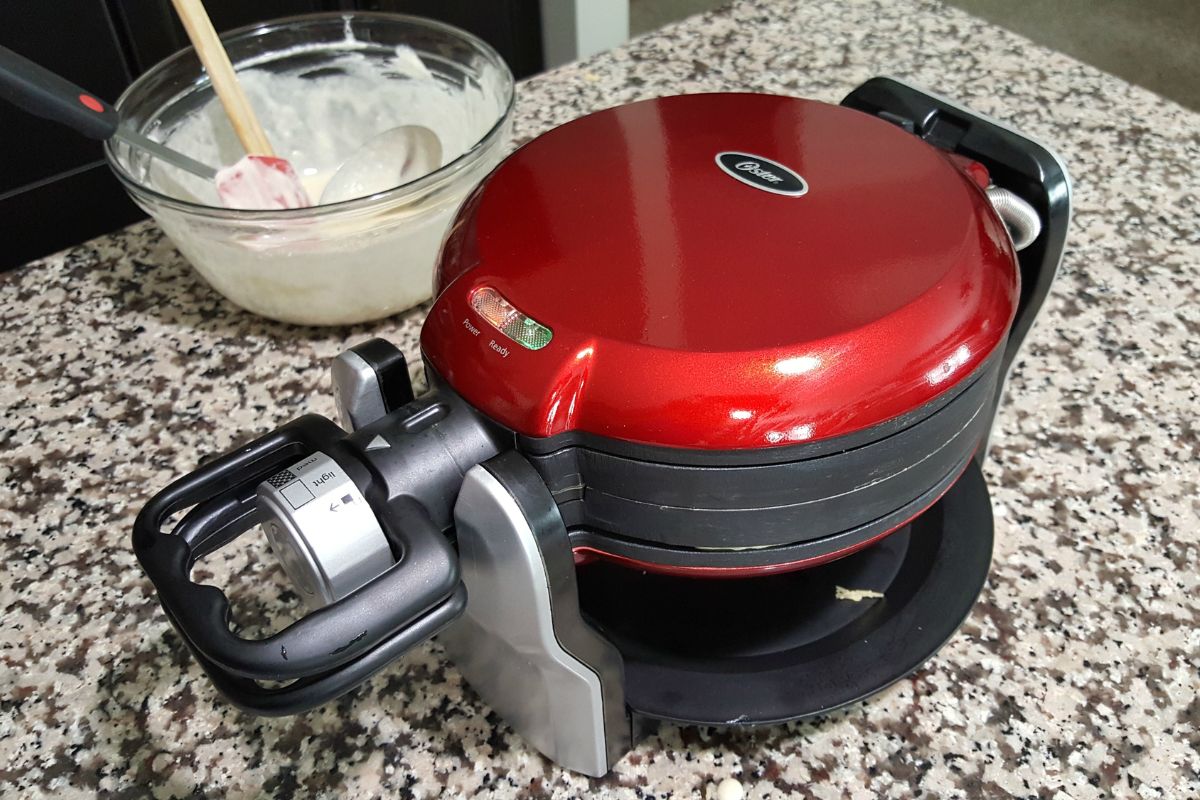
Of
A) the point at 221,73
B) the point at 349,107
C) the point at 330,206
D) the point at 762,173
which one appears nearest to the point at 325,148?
the point at 349,107

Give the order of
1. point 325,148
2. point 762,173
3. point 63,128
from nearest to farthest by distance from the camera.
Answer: point 762,173 < point 325,148 < point 63,128

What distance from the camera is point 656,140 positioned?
506 mm

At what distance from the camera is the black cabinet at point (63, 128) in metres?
1.24

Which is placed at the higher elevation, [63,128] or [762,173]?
[762,173]

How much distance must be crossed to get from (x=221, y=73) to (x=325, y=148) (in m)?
0.19

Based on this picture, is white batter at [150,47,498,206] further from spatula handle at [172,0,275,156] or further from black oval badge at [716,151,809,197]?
black oval badge at [716,151,809,197]

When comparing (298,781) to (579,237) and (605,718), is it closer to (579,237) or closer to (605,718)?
(605,718)

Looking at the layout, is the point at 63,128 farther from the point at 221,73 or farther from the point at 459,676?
the point at 459,676

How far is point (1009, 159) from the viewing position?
0.52m

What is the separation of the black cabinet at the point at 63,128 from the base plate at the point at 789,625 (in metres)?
1.13

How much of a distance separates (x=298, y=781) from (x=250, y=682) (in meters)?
0.16

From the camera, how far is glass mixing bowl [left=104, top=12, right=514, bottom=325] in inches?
26.2

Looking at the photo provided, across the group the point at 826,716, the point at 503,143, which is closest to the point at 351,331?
the point at 503,143

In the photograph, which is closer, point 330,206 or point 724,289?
point 724,289
